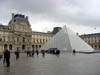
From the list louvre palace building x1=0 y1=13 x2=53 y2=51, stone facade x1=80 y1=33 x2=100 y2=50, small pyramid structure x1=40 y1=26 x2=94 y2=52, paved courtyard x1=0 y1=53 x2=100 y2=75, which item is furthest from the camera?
stone facade x1=80 y1=33 x2=100 y2=50

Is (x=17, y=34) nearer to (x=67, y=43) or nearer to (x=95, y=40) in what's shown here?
(x=67, y=43)

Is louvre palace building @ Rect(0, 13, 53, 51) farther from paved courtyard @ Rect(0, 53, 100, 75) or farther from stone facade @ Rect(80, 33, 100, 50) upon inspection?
paved courtyard @ Rect(0, 53, 100, 75)

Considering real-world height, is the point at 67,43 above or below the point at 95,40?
below

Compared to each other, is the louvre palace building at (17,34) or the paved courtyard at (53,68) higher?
the louvre palace building at (17,34)

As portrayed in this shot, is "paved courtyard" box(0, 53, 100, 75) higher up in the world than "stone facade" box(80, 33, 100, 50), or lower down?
lower down

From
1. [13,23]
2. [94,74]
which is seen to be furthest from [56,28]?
[94,74]

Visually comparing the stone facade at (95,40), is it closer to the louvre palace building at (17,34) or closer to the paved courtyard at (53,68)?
the louvre palace building at (17,34)

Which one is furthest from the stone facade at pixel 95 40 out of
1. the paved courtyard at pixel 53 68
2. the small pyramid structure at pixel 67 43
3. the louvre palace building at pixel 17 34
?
the paved courtyard at pixel 53 68

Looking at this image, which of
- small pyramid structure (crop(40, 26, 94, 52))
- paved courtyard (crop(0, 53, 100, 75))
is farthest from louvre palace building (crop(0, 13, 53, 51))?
paved courtyard (crop(0, 53, 100, 75))

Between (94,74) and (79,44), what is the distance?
3234 centimetres

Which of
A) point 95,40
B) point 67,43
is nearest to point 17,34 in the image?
point 67,43

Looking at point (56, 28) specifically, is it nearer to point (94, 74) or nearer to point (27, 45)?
point (27, 45)

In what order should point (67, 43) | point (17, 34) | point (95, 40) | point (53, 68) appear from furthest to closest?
point (95, 40) < point (17, 34) < point (67, 43) < point (53, 68)

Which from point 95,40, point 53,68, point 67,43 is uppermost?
point 95,40
